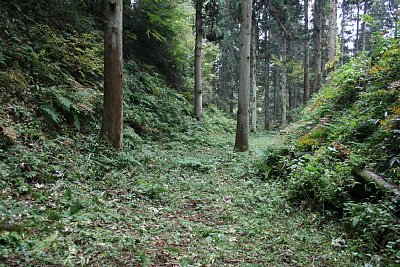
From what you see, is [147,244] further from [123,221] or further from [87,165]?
[87,165]

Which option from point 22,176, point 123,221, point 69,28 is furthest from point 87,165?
point 69,28

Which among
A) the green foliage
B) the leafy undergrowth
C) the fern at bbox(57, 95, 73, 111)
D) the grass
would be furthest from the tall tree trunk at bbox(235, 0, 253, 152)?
the fern at bbox(57, 95, 73, 111)

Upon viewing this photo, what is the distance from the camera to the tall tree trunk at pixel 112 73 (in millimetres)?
7312

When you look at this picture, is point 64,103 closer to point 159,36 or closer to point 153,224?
point 153,224

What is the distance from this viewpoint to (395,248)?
3355mm

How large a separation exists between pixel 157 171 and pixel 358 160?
166 inches

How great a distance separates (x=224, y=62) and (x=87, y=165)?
3041 centimetres

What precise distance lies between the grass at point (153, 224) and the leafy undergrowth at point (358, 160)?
0.29 m

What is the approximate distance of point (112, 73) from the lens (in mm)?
7375

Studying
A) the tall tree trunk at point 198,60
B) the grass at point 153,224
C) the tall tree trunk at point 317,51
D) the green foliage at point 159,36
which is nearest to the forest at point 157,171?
the grass at point 153,224

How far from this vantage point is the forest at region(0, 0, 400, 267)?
137 inches

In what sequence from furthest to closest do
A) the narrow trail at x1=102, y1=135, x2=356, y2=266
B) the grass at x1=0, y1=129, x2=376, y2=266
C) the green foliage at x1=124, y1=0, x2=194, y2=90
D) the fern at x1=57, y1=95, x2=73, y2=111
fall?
the green foliage at x1=124, y1=0, x2=194, y2=90 → the fern at x1=57, y1=95, x2=73, y2=111 → the narrow trail at x1=102, y1=135, x2=356, y2=266 → the grass at x1=0, y1=129, x2=376, y2=266

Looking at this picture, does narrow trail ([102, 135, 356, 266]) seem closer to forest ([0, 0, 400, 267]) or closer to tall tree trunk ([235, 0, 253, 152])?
forest ([0, 0, 400, 267])

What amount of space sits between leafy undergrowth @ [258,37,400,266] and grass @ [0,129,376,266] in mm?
292
